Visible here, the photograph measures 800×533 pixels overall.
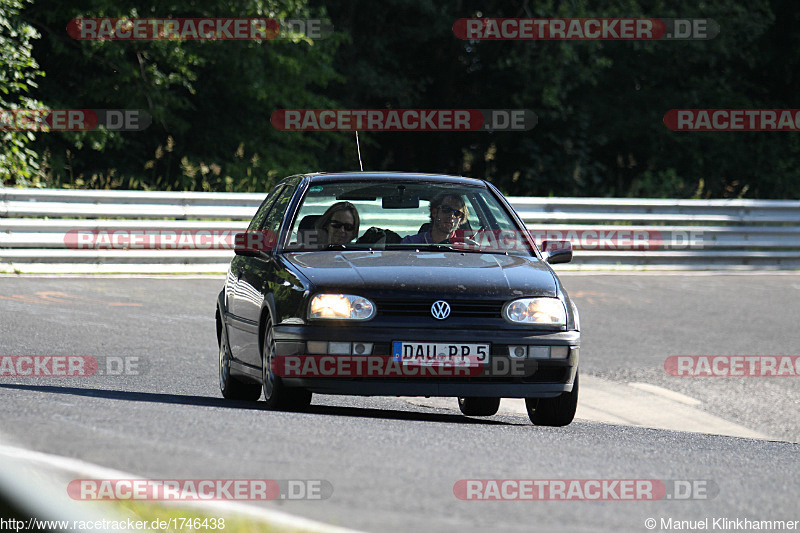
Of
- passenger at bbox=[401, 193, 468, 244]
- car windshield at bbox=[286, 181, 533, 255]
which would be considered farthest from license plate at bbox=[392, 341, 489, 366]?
passenger at bbox=[401, 193, 468, 244]

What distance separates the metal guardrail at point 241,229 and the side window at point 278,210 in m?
7.89

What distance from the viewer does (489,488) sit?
532 centimetres

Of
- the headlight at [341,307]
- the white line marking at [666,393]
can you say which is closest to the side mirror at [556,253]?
the headlight at [341,307]

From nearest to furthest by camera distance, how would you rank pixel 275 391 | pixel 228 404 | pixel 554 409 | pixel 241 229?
pixel 275 391
pixel 554 409
pixel 228 404
pixel 241 229

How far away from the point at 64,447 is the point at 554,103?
87.3ft

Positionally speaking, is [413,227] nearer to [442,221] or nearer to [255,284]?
[442,221]

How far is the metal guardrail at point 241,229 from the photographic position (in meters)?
16.9

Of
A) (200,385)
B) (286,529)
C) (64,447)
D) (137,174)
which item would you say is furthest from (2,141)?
(286,529)

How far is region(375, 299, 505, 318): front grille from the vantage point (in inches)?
297

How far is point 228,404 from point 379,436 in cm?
208

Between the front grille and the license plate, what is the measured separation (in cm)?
18

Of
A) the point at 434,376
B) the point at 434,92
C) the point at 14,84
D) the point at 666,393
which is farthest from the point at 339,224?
the point at 434,92

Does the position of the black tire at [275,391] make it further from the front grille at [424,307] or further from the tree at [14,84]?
the tree at [14,84]

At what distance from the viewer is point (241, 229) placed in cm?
1788
